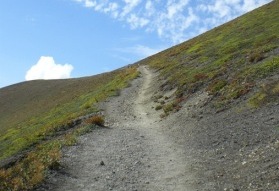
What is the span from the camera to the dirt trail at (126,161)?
17.7m

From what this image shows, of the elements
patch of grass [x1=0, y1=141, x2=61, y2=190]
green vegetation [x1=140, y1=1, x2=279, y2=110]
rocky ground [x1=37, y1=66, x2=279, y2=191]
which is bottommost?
rocky ground [x1=37, y1=66, x2=279, y2=191]

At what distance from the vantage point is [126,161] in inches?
861

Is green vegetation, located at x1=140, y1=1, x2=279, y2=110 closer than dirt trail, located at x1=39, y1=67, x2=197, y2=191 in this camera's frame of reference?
No

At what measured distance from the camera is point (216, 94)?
35125 millimetres

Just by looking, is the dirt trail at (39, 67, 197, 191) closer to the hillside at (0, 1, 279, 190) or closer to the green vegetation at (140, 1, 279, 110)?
the hillside at (0, 1, 279, 190)

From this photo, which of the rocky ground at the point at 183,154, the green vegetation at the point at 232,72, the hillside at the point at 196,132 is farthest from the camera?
the green vegetation at the point at 232,72

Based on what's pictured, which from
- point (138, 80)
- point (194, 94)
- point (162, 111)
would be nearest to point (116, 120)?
point (162, 111)

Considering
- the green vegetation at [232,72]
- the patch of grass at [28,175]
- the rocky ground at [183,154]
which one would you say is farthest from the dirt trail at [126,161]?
the green vegetation at [232,72]

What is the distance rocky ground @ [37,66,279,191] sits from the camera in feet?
56.1

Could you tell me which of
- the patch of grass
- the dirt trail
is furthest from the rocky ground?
the patch of grass

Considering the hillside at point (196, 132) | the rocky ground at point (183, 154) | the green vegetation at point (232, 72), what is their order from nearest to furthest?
1. the rocky ground at point (183, 154)
2. the hillside at point (196, 132)
3. the green vegetation at point (232, 72)

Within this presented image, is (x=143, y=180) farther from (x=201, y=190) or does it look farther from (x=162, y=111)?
(x=162, y=111)

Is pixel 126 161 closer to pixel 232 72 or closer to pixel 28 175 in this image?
pixel 28 175

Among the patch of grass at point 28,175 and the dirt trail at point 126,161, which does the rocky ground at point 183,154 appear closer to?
the dirt trail at point 126,161
